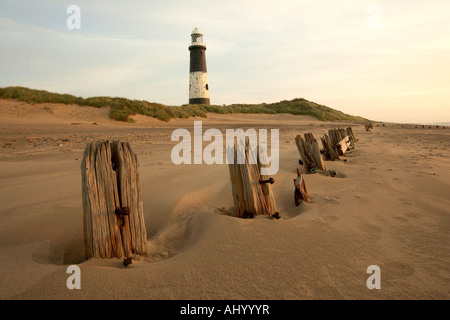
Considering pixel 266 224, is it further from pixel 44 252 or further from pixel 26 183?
pixel 26 183

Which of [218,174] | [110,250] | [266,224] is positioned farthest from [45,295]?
[218,174]

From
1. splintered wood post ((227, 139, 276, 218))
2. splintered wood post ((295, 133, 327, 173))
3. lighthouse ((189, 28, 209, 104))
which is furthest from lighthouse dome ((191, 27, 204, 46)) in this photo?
splintered wood post ((227, 139, 276, 218))

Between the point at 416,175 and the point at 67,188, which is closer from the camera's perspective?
the point at 67,188

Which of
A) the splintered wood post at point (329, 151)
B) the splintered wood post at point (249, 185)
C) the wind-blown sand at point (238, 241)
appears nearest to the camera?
the wind-blown sand at point (238, 241)

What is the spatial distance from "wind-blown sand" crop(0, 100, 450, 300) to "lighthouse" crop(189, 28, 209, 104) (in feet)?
103

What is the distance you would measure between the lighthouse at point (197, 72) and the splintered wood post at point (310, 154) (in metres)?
31.2

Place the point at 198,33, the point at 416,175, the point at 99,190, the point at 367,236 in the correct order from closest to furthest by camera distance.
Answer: the point at 99,190 < the point at 367,236 < the point at 416,175 < the point at 198,33

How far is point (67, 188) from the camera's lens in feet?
14.6

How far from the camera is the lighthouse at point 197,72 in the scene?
3491 cm

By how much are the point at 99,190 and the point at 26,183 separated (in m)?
3.23

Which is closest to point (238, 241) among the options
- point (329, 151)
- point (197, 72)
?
point (329, 151)

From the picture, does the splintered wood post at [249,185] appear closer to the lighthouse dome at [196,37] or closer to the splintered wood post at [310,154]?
the splintered wood post at [310,154]

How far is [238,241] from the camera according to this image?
2.55 meters

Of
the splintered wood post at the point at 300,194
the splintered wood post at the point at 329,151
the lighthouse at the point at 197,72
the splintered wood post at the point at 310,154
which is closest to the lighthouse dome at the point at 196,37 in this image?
the lighthouse at the point at 197,72
